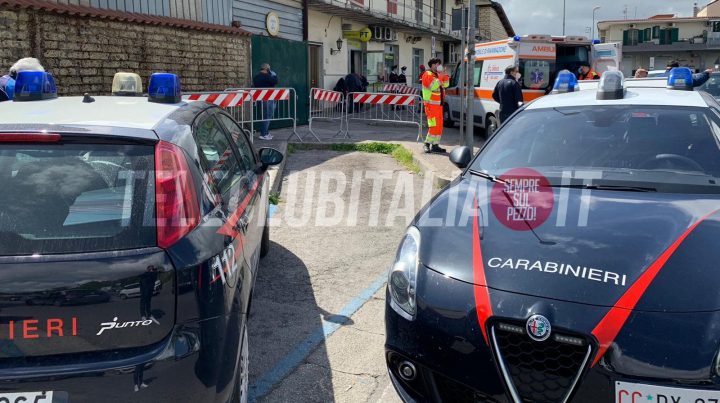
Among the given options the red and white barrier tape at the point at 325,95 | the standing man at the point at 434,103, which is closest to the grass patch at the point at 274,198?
the standing man at the point at 434,103

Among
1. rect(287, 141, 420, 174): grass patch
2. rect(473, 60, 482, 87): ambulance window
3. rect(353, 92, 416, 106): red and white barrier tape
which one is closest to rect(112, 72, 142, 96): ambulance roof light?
rect(287, 141, 420, 174): grass patch

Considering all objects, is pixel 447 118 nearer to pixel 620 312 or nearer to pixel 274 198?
pixel 274 198

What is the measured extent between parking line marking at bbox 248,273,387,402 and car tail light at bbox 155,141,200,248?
52.6 inches

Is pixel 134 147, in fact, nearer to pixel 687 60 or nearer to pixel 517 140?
pixel 517 140

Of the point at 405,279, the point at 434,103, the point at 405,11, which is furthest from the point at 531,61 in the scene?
the point at 405,11

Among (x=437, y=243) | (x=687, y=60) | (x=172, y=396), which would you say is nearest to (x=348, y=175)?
(x=437, y=243)

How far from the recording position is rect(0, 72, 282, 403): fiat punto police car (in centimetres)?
208

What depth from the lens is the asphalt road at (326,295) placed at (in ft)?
11.4

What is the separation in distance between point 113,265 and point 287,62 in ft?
48.1

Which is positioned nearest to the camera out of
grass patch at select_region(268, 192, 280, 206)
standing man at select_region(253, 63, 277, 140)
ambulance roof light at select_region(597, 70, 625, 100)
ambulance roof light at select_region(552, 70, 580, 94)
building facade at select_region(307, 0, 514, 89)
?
ambulance roof light at select_region(597, 70, 625, 100)

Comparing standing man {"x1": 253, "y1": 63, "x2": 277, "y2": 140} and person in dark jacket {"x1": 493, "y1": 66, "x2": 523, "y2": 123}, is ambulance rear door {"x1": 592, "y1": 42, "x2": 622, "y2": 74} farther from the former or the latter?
standing man {"x1": 253, "y1": 63, "x2": 277, "y2": 140}

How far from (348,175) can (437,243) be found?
7.18 meters

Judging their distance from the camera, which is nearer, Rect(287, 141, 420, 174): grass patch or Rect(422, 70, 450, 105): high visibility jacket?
Rect(422, 70, 450, 105): high visibility jacket

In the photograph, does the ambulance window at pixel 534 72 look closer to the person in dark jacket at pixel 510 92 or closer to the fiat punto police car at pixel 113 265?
the person in dark jacket at pixel 510 92
